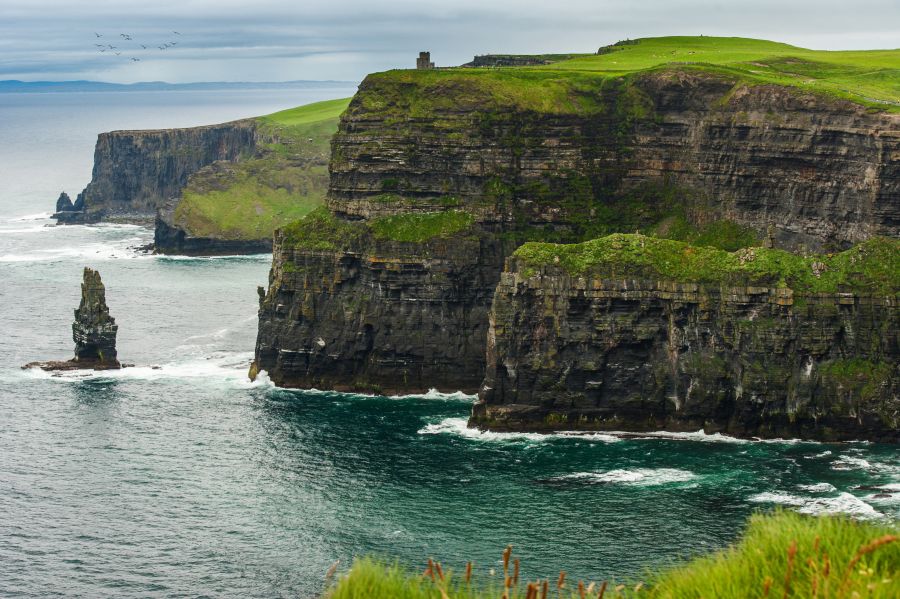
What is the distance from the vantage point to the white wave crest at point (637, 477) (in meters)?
92.3

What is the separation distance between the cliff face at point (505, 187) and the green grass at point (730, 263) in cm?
813

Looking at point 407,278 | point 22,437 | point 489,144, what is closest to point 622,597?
point 22,437

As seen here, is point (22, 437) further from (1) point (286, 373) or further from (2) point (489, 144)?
(2) point (489, 144)

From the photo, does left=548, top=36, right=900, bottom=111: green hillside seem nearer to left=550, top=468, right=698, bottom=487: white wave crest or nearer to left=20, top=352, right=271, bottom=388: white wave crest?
left=550, top=468, right=698, bottom=487: white wave crest

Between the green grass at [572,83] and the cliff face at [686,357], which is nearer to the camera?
the cliff face at [686,357]

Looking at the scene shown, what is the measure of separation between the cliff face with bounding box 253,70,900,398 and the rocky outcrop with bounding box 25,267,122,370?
16366mm

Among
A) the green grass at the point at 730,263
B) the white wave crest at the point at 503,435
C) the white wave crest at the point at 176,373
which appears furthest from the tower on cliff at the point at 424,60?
the white wave crest at the point at 503,435

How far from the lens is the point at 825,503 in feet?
280

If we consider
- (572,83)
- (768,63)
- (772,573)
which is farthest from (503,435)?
(772,573)

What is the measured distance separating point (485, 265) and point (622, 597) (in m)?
97.4

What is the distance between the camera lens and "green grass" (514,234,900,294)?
105 metres

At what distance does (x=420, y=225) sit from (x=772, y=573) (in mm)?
101092

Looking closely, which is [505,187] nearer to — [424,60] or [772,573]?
[424,60]

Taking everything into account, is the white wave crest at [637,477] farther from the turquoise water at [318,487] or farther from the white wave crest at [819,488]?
the white wave crest at [819,488]
